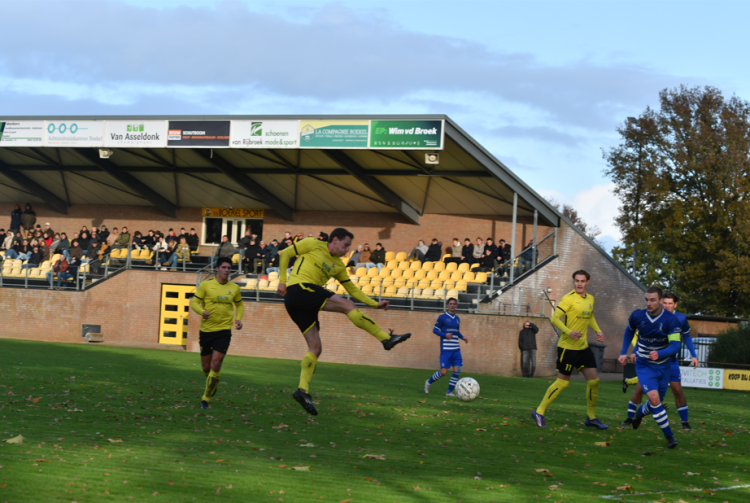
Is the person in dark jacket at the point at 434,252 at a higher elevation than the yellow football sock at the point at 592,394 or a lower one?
higher

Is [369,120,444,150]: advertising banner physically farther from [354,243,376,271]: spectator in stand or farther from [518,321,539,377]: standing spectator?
[518,321,539,377]: standing spectator

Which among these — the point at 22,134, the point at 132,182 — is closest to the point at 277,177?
the point at 132,182

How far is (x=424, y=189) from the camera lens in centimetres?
3078

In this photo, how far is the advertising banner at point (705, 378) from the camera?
22.8 meters

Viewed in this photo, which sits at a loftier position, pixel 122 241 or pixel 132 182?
pixel 132 182

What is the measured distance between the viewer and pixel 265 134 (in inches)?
1076

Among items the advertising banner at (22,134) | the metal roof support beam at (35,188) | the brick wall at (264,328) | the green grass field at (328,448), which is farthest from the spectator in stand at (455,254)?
the metal roof support beam at (35,188)

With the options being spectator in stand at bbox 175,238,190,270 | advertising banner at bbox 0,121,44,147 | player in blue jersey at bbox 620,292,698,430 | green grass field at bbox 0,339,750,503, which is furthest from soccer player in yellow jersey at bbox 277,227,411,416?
advertising banner at bbox 0,121,44,147

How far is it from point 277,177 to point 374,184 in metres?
4.57

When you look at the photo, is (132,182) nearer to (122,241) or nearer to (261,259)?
(122,241)

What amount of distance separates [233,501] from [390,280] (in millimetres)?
22087

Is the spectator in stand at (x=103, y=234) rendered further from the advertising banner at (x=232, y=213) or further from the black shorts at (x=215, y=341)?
the black shorts at (x=215, y=341)

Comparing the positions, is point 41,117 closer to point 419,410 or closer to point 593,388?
point 419,410

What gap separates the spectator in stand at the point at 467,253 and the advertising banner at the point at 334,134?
600cm
